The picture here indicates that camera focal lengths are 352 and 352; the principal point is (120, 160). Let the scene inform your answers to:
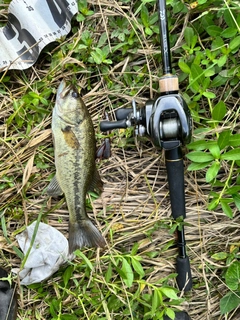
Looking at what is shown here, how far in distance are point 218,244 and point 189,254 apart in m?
0.17

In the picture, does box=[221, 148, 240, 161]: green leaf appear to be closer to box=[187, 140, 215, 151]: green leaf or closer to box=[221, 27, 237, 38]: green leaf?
box=[187, 140, 215, 151]: green leaf

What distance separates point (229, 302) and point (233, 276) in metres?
0.15

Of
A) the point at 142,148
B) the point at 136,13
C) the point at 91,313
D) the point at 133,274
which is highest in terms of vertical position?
the point at 136,13

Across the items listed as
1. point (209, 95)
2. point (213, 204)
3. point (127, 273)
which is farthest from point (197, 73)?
point (127, 273)

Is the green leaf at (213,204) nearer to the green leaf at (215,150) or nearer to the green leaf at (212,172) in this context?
the green leaf at (212,172)

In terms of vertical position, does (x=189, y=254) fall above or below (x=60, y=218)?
below

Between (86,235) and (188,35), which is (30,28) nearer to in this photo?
(188,35)

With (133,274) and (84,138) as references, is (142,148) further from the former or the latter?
(133,274)

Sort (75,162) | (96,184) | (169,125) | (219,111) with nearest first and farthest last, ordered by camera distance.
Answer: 1. (169,125)
2. (219,111)
3. (75,162)
4. (96,184)

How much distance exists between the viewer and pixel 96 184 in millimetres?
1948

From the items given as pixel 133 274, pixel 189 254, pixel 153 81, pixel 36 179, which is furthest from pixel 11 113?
pixel 189 254

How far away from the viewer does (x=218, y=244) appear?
6.50ft

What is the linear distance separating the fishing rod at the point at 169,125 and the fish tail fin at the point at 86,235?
43 centimetres

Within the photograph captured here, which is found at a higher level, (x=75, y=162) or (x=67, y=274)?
(x=75, y=162)
